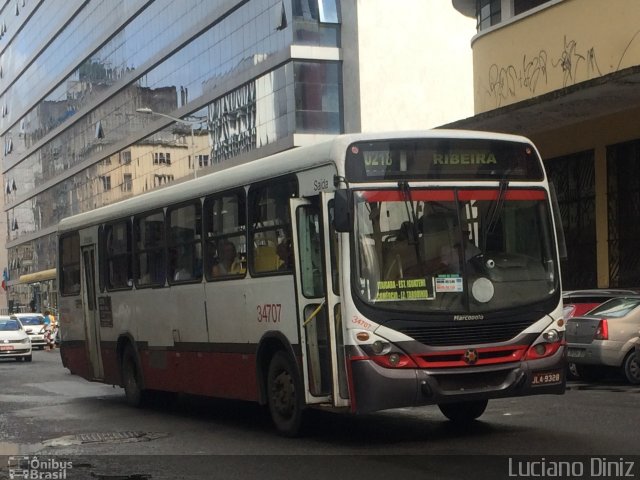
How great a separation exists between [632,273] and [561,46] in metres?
4.98

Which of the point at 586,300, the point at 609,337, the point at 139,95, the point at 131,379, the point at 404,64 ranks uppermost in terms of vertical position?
the point at 139,95

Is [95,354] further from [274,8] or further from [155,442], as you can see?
[274,8]

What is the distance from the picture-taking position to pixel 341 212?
10.2 m

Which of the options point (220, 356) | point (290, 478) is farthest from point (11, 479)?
point (220, 356)

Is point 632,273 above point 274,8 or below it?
below

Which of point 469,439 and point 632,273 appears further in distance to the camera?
point 632,273

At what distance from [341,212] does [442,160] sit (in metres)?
1.30

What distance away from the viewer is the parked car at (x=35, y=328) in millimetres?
46406

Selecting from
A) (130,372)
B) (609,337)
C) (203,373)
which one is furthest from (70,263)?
(609,337)

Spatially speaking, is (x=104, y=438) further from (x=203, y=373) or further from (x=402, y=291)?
(x=402, y=291)

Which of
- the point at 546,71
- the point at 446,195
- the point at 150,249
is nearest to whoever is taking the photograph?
the point at 446,195

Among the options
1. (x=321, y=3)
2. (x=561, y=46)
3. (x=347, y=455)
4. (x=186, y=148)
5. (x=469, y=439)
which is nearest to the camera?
(x=347, y=455)

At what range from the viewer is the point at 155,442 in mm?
11953

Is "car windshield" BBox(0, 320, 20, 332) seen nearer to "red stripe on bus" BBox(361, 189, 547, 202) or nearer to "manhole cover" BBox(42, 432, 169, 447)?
"manhole cover" BBox(42, 432, 169, 447)
